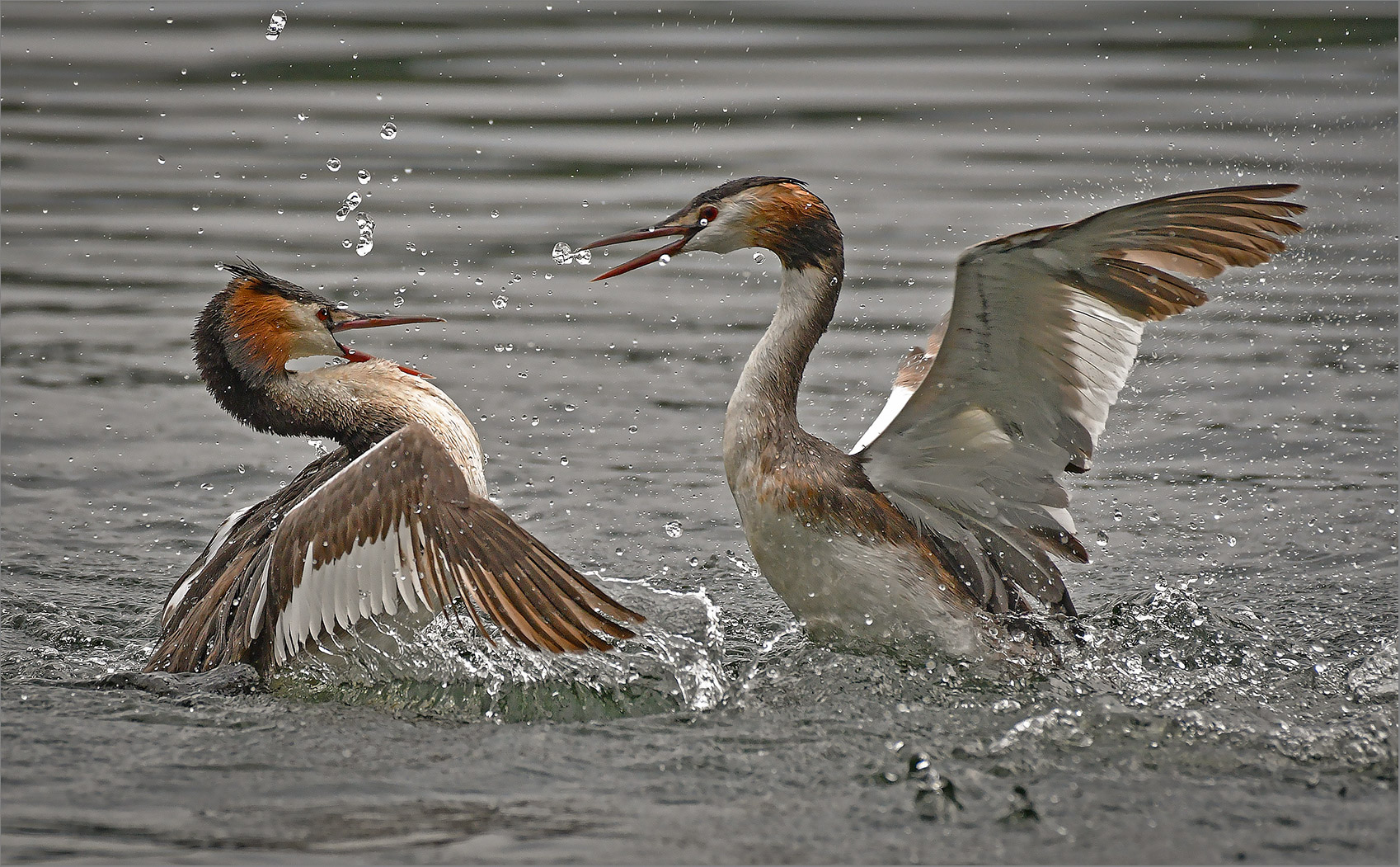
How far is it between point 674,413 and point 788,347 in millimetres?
2717

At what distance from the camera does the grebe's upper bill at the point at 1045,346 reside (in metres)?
4.85

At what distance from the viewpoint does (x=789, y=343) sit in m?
5.57

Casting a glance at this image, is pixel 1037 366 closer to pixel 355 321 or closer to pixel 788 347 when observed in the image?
pixel 788 347

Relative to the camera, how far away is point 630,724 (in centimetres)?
503

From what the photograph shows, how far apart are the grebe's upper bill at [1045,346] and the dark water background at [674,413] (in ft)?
2.19

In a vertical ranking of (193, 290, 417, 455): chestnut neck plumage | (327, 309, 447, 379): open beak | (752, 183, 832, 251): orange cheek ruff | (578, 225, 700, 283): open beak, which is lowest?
(193, 290, 417, 455): chestnut neck plumage

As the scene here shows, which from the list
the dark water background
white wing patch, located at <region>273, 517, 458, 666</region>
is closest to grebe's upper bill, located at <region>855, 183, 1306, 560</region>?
the dark water background

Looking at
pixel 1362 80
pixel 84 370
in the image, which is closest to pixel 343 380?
pixel 84 370

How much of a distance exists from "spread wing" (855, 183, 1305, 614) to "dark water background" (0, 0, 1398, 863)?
1.79ft

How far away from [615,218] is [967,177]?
2.86m

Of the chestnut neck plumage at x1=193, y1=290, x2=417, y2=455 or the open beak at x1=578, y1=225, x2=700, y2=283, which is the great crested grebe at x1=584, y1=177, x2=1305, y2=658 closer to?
the open beak at x1=578, y1=225, x2=700, y2=283

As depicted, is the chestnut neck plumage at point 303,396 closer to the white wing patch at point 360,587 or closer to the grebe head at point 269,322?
the grebe head at point 269,322

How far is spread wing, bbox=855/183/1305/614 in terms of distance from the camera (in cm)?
486

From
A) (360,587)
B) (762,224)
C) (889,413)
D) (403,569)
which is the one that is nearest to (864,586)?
(889,413)
